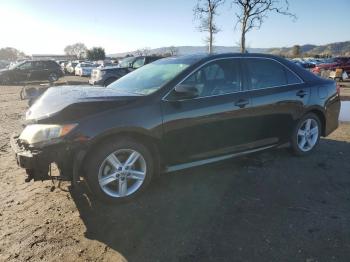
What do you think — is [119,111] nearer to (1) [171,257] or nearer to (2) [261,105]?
(1) [171,257]

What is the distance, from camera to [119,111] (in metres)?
3.87

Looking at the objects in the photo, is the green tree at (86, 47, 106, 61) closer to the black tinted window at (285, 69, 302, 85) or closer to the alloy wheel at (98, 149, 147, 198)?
the black tinted window at (285, 69, 302, 85)

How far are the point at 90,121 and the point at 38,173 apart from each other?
78 centimetres

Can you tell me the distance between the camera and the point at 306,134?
5.79 metres

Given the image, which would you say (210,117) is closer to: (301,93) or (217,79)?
(217,79)

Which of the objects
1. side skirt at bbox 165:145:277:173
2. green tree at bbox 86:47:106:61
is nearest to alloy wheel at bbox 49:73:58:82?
side skirt at bbox 165:145:277:173

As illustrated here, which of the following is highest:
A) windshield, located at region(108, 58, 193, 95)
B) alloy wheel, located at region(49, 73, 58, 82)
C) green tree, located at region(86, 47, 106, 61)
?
green tree, located at region(86, 47, 106, 61)

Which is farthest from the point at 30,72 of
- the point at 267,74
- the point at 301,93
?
the point at 301,93

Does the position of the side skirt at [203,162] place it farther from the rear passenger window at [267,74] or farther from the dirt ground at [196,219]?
the rear passenger window at [267,74]

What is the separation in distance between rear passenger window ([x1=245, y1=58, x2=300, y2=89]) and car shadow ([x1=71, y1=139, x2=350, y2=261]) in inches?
49.6

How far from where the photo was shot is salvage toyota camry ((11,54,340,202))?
3.69 m

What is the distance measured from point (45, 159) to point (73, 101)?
0.71 metres

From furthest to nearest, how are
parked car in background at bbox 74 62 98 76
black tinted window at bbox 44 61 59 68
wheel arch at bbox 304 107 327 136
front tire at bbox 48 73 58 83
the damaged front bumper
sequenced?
parked car in background at bbox 74 62 98 76, black tinted window at bbox 44 61 59 68, front tire at bbox 48 73 58 83, wheel arch at bbox 304 107 327 136, the damaged front bumper

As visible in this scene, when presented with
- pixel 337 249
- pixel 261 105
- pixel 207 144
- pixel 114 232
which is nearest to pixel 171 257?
pixel 114 232
